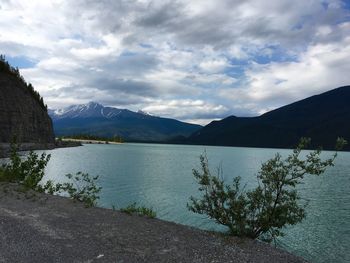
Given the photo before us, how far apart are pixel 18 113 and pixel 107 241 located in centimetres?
13071

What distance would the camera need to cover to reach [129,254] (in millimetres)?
14773

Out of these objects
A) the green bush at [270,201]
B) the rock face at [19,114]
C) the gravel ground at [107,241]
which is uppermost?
the rock face at [19,114]

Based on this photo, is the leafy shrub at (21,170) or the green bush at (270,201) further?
the leafy shrub at (21,170)

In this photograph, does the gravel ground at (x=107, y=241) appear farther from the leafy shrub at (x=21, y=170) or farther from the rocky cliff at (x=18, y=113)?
the rocky cliff at (x=18, y=113)

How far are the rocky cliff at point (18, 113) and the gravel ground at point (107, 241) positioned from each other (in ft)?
348

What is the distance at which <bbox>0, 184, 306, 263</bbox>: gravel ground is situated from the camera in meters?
14.5

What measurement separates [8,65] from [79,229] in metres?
150

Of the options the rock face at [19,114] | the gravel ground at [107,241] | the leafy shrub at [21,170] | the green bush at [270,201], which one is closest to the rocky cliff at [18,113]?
the rock face at [19,114]

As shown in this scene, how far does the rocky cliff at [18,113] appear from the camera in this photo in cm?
12731

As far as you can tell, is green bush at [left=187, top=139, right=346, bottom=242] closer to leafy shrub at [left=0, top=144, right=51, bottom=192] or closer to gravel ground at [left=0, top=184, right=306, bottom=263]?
gravel ground at [left=0, top=184, right=306, bottom=263]

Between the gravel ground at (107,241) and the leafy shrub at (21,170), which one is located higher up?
the leafy shrub at (21,170)

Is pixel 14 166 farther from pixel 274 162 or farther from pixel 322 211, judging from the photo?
pixel 322 211

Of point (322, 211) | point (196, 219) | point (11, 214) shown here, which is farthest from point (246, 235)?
point (322, 211)

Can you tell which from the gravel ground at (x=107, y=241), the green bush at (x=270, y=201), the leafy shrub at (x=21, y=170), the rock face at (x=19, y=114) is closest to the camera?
the gravel ground at (x=107, y=241)
